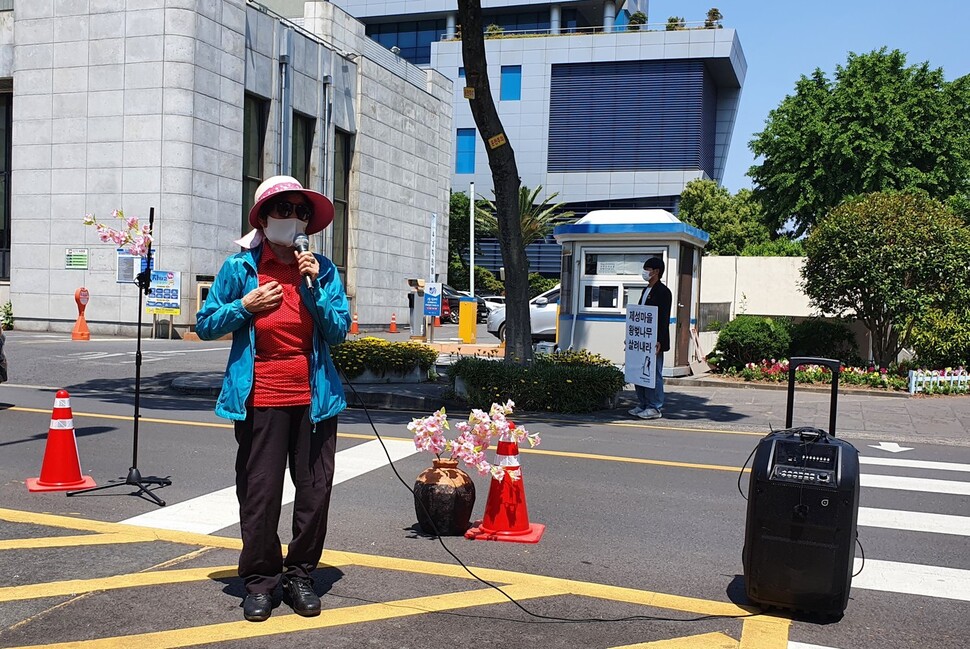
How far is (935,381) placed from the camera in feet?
49.5

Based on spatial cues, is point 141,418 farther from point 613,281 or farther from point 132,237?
point 613,281

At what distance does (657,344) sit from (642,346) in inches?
11.0

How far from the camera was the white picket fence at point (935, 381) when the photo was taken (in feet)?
49.0

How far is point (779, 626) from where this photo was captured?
177 inches

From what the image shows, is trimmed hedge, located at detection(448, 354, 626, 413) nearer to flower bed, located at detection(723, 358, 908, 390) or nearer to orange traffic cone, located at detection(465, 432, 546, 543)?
flower bed, located at detection(723, 358, 908, 390)

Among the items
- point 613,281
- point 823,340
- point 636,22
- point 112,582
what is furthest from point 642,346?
point 636,22

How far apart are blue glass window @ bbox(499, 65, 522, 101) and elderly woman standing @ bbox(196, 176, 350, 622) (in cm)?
6176

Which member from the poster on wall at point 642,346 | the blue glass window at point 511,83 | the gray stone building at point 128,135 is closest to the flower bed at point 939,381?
the poster on wall at point 642,346

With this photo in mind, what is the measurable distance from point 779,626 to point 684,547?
4.60 ft

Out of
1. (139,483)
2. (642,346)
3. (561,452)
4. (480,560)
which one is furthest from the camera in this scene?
(642,346)

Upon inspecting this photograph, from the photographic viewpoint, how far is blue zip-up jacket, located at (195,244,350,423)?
439cm

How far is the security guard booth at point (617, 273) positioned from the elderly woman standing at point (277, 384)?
40.4ft

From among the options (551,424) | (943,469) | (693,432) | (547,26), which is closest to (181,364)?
(551,424)

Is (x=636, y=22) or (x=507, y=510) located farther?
(x=636, y=22)
